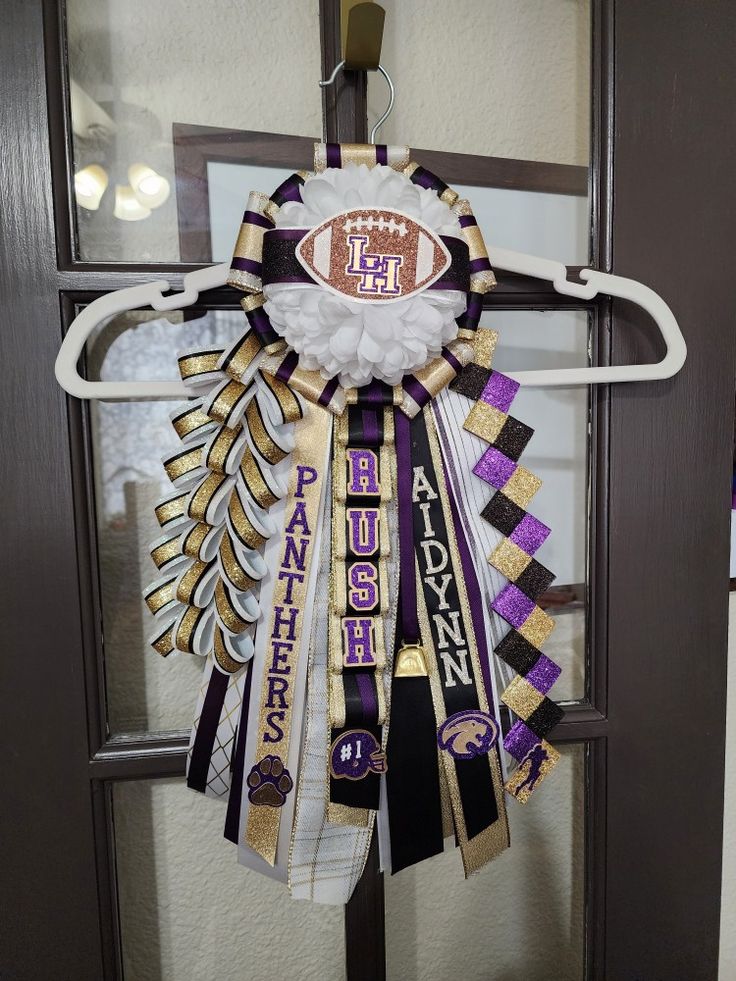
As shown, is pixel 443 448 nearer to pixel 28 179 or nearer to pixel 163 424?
pixel 163 424

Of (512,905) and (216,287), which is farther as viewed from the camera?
(512,905)

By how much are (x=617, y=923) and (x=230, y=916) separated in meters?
0.42

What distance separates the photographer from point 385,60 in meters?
0.58

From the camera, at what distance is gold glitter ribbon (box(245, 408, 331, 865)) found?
0.46 m

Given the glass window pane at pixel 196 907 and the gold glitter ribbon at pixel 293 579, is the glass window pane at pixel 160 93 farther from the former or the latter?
the glass window pane at pixel 196 907

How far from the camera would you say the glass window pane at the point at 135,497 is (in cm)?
56

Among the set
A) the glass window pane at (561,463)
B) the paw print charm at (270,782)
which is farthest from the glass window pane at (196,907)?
the glass window pane at (561,463)

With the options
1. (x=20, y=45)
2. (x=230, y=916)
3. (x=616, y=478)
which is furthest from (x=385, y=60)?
(x=230, y=916)

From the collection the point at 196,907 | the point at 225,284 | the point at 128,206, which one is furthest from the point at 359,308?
A: the point at 196,907

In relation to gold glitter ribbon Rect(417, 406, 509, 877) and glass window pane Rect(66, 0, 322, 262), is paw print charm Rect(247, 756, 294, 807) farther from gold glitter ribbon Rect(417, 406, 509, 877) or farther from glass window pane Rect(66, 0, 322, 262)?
glass window pane Rect(66, 0, 322, 262)

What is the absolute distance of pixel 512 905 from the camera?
0.68 meters

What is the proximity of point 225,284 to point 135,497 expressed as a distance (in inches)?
8.8

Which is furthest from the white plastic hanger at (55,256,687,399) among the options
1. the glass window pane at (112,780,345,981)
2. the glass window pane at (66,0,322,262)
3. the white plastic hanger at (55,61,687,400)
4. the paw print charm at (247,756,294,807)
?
the glass window pane at (112,780,345,981)

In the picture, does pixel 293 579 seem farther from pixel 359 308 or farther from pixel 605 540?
pixel 605 540
